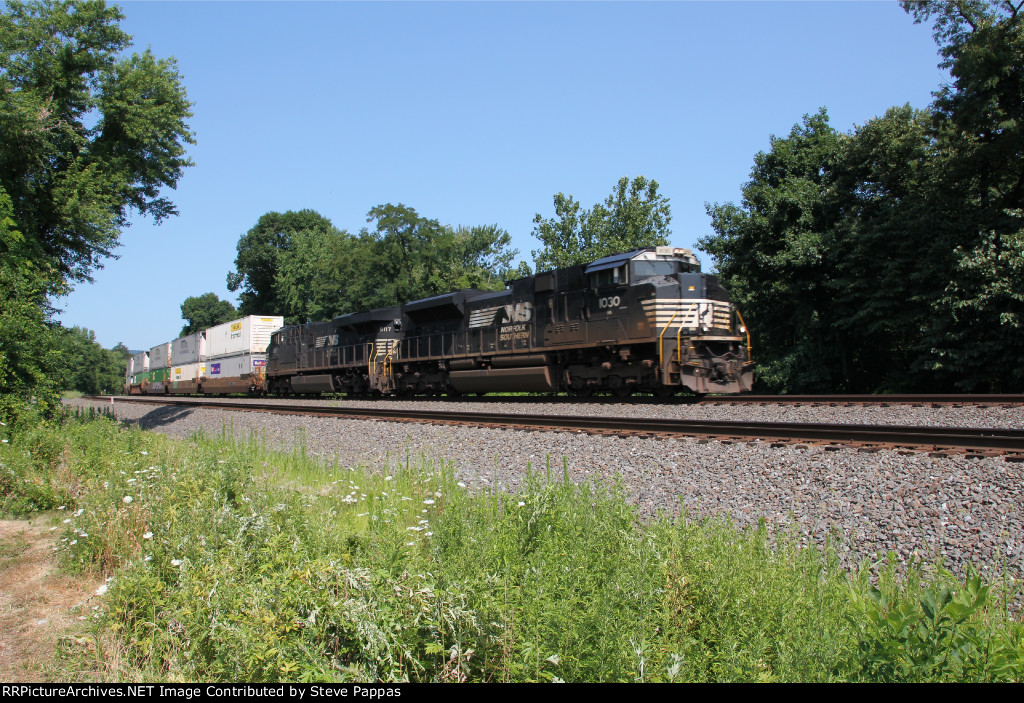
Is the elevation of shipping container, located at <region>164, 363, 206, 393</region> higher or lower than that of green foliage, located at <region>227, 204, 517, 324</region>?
lower

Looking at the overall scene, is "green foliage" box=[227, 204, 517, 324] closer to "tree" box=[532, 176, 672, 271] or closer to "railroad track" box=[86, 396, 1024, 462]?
"tree" box=[532, 176, 672, 271]

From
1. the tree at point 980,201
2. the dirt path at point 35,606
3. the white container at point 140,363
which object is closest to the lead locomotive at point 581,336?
the tree at point 980,201

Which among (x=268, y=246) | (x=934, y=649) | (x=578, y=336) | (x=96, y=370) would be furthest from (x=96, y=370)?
(x=934, y=649)

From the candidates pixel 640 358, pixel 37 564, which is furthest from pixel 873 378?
pixel 37 564

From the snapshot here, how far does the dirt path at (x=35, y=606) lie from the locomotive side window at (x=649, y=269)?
12851 mm

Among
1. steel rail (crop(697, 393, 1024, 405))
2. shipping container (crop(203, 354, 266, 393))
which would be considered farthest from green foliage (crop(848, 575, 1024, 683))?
shipping container (crop(203, 354, 266, 393))

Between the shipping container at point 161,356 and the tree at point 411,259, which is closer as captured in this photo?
the tree at point 411,259

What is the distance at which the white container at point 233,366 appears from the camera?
3612 centimetres

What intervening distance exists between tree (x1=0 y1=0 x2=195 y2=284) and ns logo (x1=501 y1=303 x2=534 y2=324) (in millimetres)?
11213

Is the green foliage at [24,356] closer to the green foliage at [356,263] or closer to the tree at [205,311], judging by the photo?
the green foliage at [356,263]

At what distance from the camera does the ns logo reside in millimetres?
18781

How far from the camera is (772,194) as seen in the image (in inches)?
968

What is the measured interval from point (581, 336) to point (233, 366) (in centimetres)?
2887

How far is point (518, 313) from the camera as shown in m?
19.3
